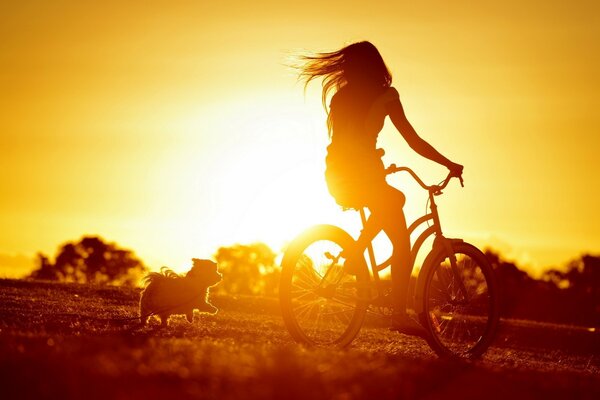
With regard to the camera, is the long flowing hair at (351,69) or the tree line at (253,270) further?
the tree line at (253,270)

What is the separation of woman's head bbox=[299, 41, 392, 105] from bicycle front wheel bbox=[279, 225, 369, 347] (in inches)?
62.2

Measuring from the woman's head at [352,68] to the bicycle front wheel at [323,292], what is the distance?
5.18ft

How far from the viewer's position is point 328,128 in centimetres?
787

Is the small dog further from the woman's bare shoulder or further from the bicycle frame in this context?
the woman's bare shoulder

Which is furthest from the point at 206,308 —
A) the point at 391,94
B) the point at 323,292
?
the point at 391,94

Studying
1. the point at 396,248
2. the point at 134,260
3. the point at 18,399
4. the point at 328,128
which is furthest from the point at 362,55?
the point at 134,260

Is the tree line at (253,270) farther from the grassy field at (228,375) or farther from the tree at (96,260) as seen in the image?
the grassy field at (228,375)

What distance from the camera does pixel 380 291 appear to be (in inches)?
300

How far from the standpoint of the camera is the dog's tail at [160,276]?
438 inches

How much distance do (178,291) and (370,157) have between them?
15.9 feet

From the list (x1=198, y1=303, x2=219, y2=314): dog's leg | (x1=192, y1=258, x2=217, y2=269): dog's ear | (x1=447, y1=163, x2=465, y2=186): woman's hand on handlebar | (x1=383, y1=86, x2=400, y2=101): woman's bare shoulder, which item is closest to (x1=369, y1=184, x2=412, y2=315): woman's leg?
(x1=447, y1=163, x2=465, y2=186): woman's hand on handlebar

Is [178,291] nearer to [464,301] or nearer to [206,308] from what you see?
[206,308]

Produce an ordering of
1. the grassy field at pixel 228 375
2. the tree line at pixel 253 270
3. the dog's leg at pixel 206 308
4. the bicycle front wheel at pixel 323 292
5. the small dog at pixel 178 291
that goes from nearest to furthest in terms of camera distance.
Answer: the grassy field at pixel 228 375
the bicycle front wheel at pixel 323 292
the small dog at pixel 178 291
the dog's leg at pixel 206 308
the tree line at pixel 253 270

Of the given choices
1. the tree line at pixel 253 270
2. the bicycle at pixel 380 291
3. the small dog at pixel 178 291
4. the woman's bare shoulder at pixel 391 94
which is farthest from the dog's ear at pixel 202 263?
the tree line at pixel 253 270
